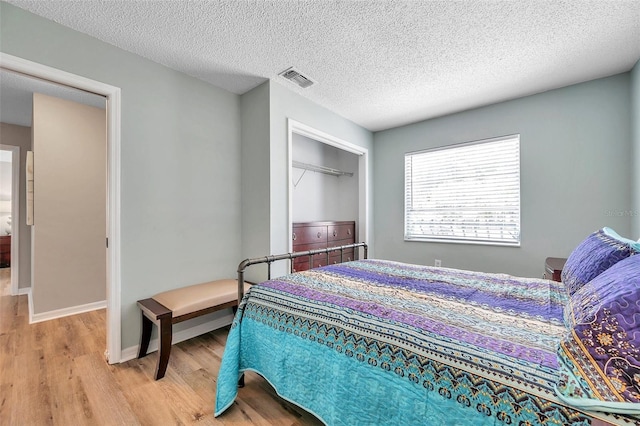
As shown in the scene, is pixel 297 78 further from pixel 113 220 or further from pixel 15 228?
pixel 15 228

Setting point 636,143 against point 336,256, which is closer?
point 636,143

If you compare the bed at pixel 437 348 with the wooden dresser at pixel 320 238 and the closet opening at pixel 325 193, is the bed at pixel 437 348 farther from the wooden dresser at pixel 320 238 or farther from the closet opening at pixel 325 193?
the closet opening at pixel 325 193

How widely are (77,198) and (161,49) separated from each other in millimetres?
2269

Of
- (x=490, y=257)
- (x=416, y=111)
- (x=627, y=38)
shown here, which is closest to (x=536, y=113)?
(x=627, y=38)

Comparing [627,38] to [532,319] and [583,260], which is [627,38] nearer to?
[583,260]

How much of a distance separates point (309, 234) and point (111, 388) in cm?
224

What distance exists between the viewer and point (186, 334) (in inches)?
96.6

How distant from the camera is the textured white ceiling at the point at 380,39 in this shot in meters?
1.73

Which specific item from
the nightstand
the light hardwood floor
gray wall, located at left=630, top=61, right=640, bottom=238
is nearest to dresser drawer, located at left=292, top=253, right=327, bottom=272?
the light hardwood floor

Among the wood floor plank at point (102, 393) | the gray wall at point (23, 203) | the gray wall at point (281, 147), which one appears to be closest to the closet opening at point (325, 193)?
the gray wall at point (281, 147)

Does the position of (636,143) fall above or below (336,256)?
above

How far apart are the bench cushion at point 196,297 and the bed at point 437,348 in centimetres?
69

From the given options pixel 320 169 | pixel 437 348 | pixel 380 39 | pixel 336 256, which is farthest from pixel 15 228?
pixel 437 348

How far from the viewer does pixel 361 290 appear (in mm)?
1533
